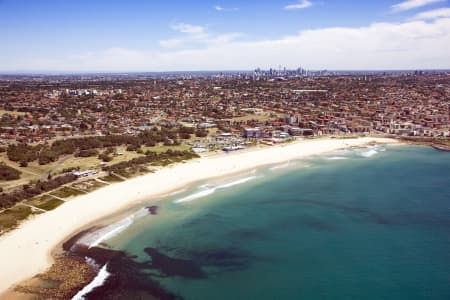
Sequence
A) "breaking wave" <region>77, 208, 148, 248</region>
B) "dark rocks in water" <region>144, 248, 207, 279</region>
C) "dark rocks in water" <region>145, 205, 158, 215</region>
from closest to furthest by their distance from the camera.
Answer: "dark rocks in water" <region>144, 248, 207, 279</region>, "breaking wave" <region>77, 208, 148, 248</region>, "dark rocks in water" <region>145, 205, 158, 215</region>

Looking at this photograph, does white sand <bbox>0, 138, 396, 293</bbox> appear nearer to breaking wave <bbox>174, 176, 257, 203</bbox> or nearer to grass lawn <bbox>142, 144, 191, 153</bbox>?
breaking wave <bbox>174, 176, 257, 203</bbox>

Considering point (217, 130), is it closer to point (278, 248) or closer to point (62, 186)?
point (62, 186)

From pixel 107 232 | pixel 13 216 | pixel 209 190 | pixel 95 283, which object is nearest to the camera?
pixel 95 283

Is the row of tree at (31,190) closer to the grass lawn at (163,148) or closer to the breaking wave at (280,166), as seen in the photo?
the grass lawn at (163,148)

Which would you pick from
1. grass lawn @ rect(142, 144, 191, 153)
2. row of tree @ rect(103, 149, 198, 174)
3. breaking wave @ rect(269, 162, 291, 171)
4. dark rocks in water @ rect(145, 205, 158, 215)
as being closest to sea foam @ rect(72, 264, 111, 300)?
dark rocks in water @ rect(145, 205, 158, 215)

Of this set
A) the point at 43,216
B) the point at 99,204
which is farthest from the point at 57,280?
the point at 99,204

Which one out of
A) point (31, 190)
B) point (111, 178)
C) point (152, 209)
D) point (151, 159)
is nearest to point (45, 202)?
→ point (31, 190)

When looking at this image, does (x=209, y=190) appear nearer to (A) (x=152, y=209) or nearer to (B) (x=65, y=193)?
(A) (x=152, y=209)
